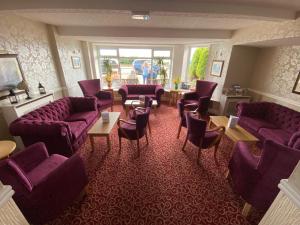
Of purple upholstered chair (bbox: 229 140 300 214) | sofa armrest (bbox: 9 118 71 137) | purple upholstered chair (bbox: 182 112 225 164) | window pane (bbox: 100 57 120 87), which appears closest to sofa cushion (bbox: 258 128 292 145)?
purple upholstered chair (bbox: 182 112 225 164)

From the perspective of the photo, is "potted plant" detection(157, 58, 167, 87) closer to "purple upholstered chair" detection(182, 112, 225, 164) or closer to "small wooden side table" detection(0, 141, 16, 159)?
"purple upholstered chair" detection(182, 112, 225, 164)

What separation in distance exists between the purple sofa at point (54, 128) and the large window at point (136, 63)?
3.17 metres

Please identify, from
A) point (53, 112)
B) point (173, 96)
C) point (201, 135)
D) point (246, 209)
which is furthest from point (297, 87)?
point (53, 112)

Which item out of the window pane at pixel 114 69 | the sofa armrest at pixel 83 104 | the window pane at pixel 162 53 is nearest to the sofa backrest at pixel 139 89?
the window pane at pixel 114 69

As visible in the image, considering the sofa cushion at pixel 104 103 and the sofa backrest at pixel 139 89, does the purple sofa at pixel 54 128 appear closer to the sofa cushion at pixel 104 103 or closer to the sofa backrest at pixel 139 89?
the sofa cushion at pixel 104 103

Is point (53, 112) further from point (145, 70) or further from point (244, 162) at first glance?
point (145, 70)

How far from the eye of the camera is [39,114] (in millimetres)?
2525

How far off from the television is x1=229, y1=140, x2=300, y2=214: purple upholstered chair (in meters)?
4.06

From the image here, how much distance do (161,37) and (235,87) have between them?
8.75 feet

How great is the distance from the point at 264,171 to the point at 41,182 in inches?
88.8

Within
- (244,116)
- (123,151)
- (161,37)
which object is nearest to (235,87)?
(244,116)

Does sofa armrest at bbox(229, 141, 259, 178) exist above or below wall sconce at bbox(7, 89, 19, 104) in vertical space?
below

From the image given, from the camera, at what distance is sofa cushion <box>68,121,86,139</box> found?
2.47m

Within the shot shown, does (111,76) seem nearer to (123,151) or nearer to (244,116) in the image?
(123,151)
